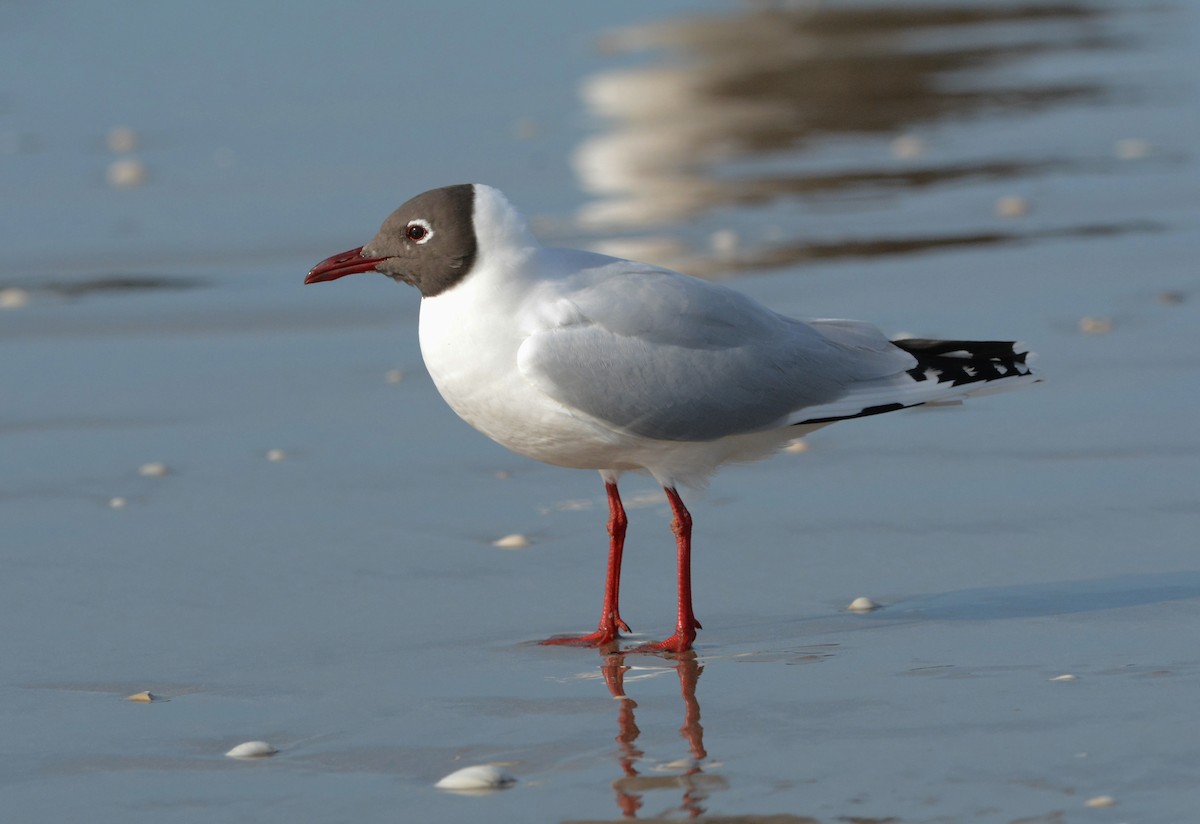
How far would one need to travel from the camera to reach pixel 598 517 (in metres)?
5.65

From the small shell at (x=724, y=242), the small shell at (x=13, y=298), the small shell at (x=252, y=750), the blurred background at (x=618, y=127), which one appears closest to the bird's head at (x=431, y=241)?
the small shell at (x=252, y=750)

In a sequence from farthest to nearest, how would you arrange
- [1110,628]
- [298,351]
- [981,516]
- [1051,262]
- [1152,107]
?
[1152,107] < [1051,262] < [298,351] < [981,516] < [1110,628]

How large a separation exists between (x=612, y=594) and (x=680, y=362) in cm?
63

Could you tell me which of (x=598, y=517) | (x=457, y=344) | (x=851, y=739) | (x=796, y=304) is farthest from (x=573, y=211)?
(x=851, y=739)

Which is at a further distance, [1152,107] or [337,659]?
[1152,107]

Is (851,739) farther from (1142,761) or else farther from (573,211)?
(573,211)

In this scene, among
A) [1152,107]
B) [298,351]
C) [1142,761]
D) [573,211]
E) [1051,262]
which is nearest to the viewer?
[1142,761]

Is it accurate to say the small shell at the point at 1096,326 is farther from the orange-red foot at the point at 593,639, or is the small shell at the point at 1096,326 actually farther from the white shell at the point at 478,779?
the white shell at the point at 478,779

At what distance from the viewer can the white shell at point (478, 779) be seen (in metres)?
3.60

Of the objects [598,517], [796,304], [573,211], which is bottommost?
[598,517]

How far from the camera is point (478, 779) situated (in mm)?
3605

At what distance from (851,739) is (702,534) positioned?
1710 mm

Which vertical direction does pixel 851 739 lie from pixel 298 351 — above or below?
below

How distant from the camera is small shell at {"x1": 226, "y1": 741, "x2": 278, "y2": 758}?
3836 mm
